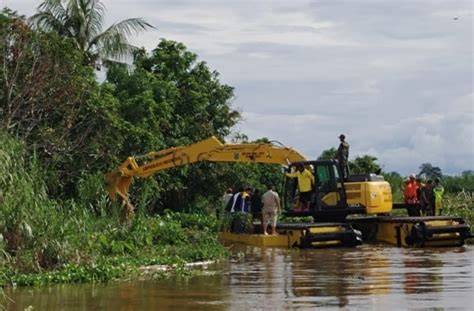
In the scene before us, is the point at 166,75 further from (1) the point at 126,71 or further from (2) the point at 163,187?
(2) the point at 163,187

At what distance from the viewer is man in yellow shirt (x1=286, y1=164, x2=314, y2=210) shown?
2900 centimetres

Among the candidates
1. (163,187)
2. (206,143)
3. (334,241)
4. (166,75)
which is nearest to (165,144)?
(163,187)

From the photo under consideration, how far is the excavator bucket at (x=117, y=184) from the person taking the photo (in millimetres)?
29656

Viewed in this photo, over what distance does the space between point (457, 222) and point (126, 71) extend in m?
18.4

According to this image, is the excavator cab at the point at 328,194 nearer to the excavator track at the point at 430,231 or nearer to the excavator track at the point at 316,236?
the excavator track at the point at 430,231

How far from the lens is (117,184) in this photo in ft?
98.1

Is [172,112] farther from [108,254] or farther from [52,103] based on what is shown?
[108,254]

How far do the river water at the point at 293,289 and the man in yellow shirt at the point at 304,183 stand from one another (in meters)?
6.00

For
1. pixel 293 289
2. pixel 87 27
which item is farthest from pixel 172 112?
pixel 293 289

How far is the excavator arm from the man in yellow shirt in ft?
1.13

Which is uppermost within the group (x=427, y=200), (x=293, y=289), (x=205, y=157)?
(x=205, y=157)

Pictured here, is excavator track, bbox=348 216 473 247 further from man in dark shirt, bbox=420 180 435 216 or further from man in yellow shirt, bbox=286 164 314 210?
man in dark shirt, bbox=420 180 435 216

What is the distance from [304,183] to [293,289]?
40.8 feet

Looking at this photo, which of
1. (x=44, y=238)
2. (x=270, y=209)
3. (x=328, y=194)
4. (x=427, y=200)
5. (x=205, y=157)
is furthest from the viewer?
(x=427, y=200)
